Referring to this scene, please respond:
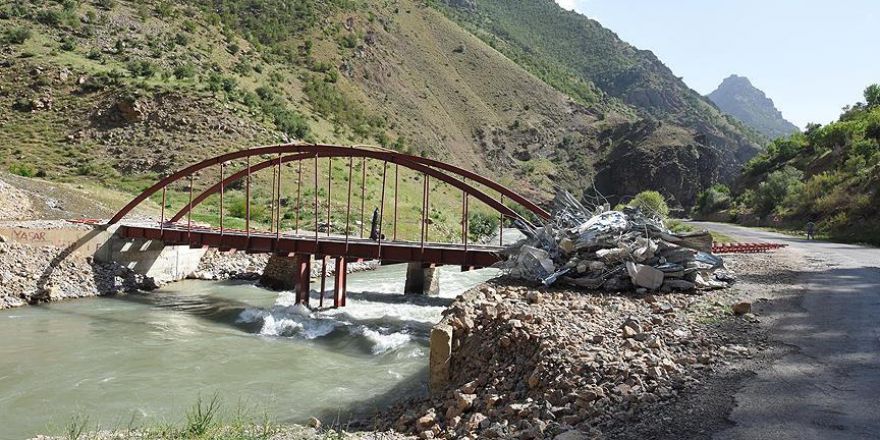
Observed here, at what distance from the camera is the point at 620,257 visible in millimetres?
11812

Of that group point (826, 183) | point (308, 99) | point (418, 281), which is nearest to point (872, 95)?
point (826, 183)

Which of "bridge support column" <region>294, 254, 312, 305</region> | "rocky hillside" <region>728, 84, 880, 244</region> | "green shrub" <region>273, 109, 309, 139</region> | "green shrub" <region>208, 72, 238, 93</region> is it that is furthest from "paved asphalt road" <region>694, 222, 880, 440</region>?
"green shrub" <region>208, 72, 238, 93</region>

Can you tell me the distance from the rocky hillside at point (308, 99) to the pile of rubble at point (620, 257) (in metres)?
34.2

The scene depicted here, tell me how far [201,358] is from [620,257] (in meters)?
9.61

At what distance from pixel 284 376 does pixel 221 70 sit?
1952 inches

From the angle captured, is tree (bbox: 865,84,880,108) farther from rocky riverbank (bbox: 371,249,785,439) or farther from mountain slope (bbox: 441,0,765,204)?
rocky riverbank (bbox: 371,249,785,439)

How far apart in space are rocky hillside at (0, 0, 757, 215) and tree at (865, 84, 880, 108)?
3439 centimetres

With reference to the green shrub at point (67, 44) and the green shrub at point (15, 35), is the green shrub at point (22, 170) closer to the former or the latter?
the green shrub at point (67, 44)

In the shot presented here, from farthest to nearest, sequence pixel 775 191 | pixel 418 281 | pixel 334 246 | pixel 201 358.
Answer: pixel 775 191 < pixel 418 281 < pixel 334 246 < pixel 201 358

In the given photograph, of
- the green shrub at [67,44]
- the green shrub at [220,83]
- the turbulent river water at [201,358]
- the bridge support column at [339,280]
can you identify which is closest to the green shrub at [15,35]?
the green shrub at [67,44]

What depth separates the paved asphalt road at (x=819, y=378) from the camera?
5.31 metres

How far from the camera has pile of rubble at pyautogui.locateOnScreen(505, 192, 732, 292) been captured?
11.4m

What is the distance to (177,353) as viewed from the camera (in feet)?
46.5

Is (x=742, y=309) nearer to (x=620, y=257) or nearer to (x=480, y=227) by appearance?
(x=620, y=257)
